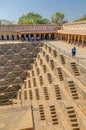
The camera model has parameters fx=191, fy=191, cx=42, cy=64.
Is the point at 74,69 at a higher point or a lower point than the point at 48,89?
higher

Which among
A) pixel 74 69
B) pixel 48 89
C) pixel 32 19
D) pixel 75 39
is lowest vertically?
pixel 48 89

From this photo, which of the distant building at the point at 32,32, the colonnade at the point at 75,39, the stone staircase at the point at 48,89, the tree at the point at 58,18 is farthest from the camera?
the tree at the point at 58,18

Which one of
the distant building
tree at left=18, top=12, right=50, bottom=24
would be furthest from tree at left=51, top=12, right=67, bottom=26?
the distant building

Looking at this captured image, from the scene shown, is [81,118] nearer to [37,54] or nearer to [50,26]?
[37,54]

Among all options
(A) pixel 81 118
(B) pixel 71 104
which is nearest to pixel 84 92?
(B) pixel 71 104

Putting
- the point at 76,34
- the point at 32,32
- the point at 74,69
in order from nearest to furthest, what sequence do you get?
1. the point at 74,69
2. the point at 76,34
3. the point at 32,32

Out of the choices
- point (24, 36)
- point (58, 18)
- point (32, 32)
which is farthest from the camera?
point (58, 18)

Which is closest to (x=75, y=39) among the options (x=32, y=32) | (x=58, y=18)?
(x=32, y=32)

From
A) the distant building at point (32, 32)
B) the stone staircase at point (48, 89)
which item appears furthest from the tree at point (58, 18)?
the stone staircase at point (48, 89)

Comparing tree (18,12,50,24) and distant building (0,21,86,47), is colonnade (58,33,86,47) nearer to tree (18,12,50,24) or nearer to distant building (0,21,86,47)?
distant building (0,21,86,47)

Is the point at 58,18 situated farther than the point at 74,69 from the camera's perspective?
Yes

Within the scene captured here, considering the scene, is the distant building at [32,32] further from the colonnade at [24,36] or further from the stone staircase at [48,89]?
the stone staircase at [48,89]

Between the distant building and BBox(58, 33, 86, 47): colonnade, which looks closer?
BBox(58, 33, 86, 47): colonnade

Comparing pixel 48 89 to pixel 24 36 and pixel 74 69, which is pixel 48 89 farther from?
pixel 24 36
